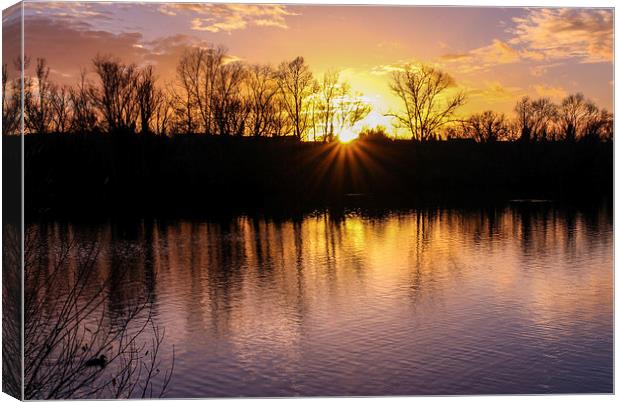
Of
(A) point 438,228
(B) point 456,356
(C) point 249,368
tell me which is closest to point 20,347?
(C) point 249,368

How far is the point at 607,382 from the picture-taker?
32.4ft

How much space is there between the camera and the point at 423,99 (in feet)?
42.6

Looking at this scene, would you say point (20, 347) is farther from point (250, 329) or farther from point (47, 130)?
point (47, 130)

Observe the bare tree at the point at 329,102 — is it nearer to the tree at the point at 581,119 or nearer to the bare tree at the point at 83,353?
the tree at the point at 581,119

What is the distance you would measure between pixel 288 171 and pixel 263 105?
125 centimetres

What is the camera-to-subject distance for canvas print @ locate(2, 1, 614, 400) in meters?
10.1

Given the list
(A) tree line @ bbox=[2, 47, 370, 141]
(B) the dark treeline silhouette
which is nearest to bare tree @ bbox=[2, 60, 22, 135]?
(B) the dark treeline silhouette

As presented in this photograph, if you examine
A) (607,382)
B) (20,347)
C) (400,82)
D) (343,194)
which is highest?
(400,82)

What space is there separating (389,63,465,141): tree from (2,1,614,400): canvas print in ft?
0.20

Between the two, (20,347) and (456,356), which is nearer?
(20,347)

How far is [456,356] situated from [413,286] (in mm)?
3971

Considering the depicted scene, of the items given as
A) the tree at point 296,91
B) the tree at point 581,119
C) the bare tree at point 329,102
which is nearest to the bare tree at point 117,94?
the tree at point 296,91

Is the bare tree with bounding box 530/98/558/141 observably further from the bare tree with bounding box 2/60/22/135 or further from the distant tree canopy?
the bare tree with bounding box 2/60/22/135

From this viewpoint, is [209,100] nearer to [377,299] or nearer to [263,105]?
[263,105]
